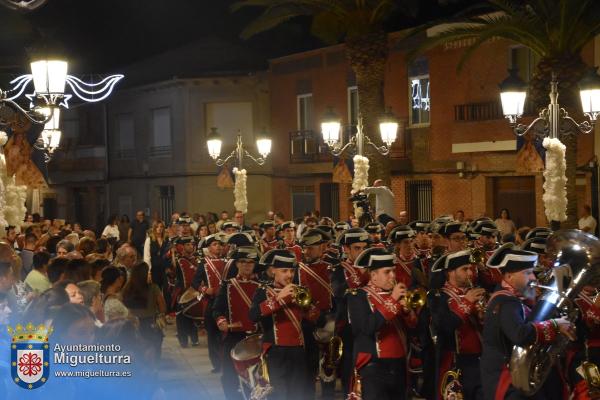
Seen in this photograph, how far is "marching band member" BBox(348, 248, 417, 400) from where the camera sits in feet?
30.3

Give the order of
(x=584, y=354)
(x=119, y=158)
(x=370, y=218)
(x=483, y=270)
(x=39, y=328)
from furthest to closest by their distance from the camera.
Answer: (x=119, y=158) < (x=370, y=218) < (x=483, y=270) < (x=584, y=354) < (x=39, y=328)

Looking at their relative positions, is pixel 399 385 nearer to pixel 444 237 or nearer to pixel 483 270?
pixel 483 270

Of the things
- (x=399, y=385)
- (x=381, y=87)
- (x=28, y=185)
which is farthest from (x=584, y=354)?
(x=381, y=87)

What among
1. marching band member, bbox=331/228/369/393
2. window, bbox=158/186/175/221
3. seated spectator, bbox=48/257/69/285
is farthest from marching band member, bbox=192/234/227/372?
window, bbox=158/186/175/221

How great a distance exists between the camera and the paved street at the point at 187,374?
42.8 ft

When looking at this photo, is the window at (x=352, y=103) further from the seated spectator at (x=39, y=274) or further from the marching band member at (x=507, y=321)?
the marching band member at (x=507, y=321)

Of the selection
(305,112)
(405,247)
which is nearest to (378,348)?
(405,247)

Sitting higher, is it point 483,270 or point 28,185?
point 28,185

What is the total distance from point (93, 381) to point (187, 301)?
21.5ft

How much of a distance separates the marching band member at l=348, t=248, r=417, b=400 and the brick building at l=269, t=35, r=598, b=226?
16243 mm

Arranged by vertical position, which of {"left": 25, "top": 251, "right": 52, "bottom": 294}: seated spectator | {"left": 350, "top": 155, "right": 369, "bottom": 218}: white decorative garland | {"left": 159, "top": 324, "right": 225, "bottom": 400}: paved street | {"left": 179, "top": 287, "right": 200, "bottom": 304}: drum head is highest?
{"left": 350, "top": 155, "right": 369, "bottom": 218}: white decorative garland

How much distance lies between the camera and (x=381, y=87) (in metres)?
22.0

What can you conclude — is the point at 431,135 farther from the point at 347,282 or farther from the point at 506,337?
the point at 506,337

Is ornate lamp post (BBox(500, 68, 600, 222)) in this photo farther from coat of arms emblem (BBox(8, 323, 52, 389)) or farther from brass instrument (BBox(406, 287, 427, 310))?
coat of arms emblem (BBox(8, 323, 52, 389))
